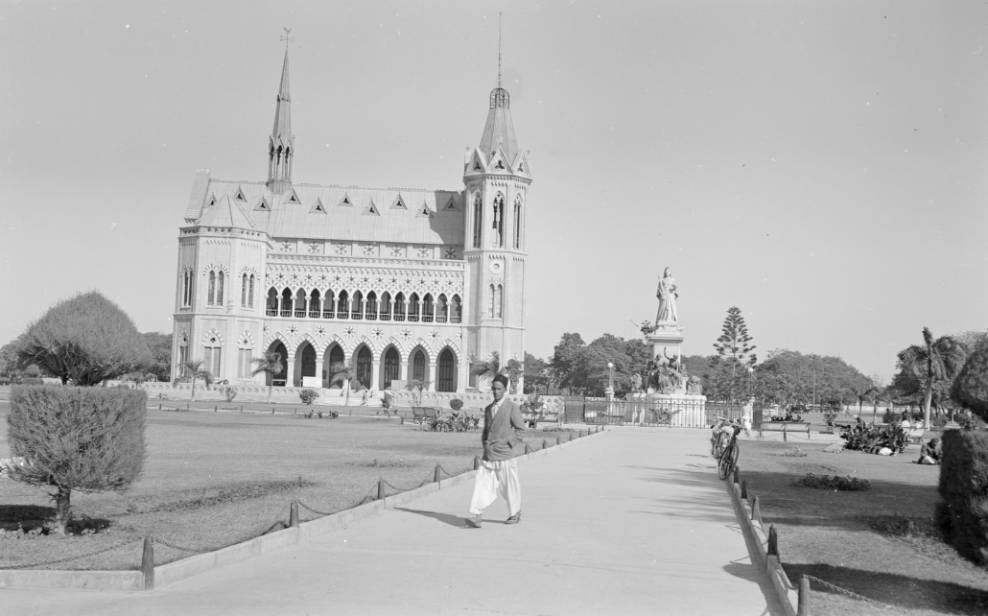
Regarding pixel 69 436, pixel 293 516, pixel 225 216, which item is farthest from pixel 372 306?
pixel 69 436

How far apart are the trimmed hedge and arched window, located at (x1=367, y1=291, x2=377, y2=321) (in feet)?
303

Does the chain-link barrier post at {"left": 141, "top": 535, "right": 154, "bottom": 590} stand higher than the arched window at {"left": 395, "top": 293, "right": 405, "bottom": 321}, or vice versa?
the arched window at {"left": 395, "top": 293, "right": 405, "bottom": 321}

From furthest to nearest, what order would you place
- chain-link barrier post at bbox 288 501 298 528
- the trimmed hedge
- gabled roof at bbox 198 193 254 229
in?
gabled roof at bbox 198 193 254 229, chain-link barrier post at bbox 288 501 298 528, the trimmed hedge

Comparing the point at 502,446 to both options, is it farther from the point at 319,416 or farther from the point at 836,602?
the point at 319,416

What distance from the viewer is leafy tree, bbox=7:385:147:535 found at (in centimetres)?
1111

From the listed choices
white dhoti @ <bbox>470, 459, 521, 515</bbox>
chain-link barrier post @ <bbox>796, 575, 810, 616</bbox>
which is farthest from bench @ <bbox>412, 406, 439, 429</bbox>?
chain-link barrier post @ <bbox>796, 575, 810, 616</bbox>

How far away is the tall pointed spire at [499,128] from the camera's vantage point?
98569 millimetres

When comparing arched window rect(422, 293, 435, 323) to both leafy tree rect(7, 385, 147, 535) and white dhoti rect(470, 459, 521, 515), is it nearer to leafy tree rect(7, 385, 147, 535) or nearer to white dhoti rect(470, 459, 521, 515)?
white dhoti rect(470, 459, 521, 515)

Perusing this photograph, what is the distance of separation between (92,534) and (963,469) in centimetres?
872

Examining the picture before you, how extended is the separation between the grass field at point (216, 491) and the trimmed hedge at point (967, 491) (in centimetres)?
678

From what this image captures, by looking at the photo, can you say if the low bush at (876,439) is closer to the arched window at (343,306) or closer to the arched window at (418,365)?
the arched window at (418,365)

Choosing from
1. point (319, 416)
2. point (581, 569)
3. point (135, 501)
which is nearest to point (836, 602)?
point (581, 569)

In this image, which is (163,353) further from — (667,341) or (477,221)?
(667,341)

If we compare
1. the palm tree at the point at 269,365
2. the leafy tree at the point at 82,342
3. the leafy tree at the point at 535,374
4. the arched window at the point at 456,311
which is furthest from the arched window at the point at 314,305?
the leafy tree at the point at 82,342
